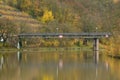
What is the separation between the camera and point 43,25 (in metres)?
131

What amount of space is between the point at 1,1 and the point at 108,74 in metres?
106

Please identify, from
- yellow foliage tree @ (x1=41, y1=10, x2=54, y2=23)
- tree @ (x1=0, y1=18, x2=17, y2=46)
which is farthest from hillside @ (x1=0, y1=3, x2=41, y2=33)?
yellow foliage tree @ (x1=41, y1=10, x2=54, y2=23)

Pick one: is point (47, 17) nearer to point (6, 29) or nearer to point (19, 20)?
point (19, 20)

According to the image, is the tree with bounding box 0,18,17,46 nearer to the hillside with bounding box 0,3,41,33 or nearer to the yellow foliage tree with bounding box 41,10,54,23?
the hillside with bounding box 0,3,41,33

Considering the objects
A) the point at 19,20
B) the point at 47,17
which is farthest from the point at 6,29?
the point at 47,17

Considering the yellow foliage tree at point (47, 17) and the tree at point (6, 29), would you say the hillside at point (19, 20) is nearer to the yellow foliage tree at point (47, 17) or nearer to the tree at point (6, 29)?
the tree at point (6, 29)

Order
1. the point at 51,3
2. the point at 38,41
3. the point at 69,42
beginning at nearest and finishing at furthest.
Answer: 1. the point at 38,41
2. the point at 69,42
3. the point at 51,3

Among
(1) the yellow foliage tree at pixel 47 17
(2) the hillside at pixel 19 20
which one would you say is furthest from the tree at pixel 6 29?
(1) the yellow foliage tree at pixel 47 17

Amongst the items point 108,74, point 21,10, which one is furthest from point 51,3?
point 108,74

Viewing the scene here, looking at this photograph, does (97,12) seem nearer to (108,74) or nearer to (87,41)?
(87,41)

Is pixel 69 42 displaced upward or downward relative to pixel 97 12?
downward

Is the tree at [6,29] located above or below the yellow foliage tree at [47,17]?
below

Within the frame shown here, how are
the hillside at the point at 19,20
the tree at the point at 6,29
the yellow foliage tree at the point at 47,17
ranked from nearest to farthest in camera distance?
the tree at the point at 6,29
the hillside at the point at 19,20
the yellow foliage tree at the point at 47,17

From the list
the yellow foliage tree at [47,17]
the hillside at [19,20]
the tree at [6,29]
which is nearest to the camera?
the tree at [6,29]
